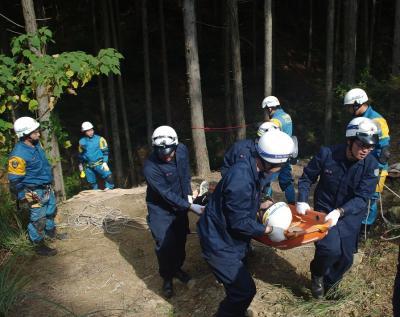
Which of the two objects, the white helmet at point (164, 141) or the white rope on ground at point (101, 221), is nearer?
the white helmet at point (164, 141)

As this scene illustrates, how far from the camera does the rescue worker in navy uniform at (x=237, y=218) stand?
3.22 m

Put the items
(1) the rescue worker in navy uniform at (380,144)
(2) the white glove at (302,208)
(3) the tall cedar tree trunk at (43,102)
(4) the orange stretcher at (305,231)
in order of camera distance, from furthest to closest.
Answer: (3) the tall cedar tree trunk at (43,102), (1) the rescue worker in navy uniform at (380,144), (2) the white glove at (302,208), (4) the orange stretcher at (305,231)

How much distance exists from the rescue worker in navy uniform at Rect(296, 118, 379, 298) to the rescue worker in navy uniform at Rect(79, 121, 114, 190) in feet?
20.4

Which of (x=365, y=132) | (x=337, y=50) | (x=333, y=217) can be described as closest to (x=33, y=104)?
(x=333, y=217)

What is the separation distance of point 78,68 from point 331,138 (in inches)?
408

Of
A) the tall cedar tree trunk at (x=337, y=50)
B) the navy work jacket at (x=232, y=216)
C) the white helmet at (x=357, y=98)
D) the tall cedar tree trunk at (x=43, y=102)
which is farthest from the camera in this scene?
the tall cedar tree trunk at (x=337, y=50)

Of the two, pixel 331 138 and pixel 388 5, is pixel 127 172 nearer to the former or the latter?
pixel 331 138

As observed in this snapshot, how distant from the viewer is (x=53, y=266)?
5516mm

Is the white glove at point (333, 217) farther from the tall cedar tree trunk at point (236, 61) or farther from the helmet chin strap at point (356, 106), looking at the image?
the tall cedar tree trunk at point (236, 61)

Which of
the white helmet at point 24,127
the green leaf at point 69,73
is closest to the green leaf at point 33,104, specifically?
the green leaf at point 69,73

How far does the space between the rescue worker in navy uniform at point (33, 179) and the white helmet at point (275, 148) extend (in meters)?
3.57

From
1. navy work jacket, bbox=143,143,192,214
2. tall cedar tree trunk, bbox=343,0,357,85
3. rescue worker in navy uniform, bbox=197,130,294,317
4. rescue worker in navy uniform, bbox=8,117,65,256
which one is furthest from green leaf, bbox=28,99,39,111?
tall cedar tree trunk, bbox=343,0,357,85

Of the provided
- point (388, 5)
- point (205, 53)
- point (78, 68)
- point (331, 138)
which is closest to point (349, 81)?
point (331, 138)

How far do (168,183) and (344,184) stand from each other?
76.6 inches
